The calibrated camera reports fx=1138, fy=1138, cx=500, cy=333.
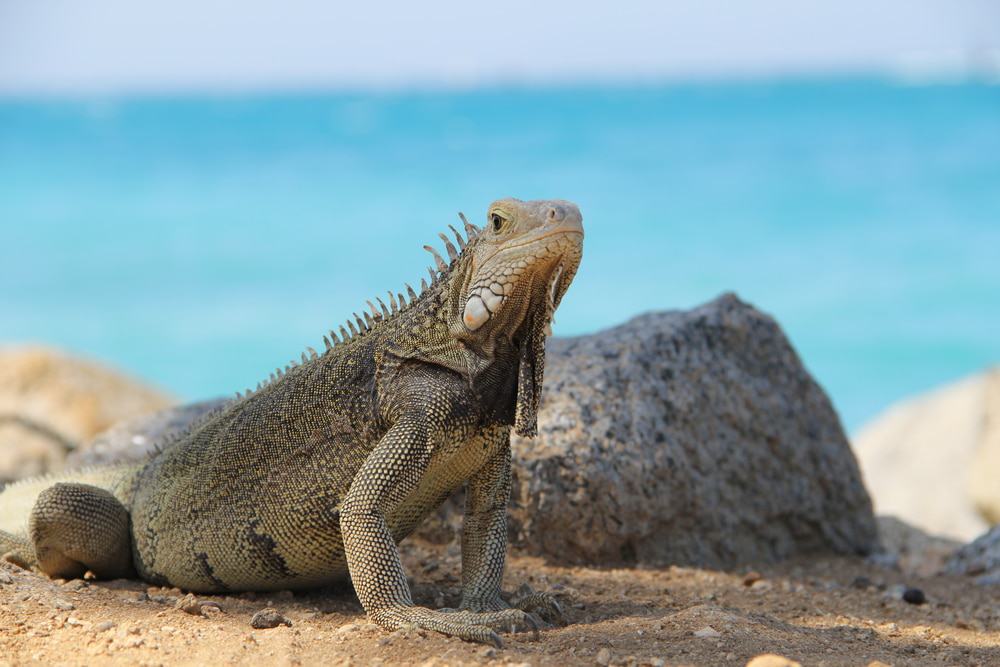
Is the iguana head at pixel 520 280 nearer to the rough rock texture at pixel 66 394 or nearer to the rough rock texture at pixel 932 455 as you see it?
the rough rock texture at pixel 932 455

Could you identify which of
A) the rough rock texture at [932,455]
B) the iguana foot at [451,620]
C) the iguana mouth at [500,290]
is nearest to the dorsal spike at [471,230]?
the iguana mouth at [500,290]

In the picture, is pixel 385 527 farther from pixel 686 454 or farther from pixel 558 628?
pixel 686 454

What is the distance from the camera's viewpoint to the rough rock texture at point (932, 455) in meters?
14.3

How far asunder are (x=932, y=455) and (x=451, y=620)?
1262 cm

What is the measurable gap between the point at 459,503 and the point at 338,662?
2935 mm

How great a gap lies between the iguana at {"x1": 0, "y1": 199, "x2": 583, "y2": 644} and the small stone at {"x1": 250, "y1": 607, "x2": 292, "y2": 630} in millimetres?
444

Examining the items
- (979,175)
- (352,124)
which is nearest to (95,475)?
(979,175)

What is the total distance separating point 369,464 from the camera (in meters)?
5.46

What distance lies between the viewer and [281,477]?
600 centimetres

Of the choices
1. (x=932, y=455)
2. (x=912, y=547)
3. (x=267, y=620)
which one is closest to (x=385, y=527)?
(x=267, y=620)

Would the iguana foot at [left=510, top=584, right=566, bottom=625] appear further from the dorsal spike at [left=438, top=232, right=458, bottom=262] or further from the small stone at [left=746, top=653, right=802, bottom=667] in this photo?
the dorsal spike at [left=438, top=232, right=458, bottom=262]

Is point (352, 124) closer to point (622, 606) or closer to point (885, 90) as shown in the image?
point (885, 90)

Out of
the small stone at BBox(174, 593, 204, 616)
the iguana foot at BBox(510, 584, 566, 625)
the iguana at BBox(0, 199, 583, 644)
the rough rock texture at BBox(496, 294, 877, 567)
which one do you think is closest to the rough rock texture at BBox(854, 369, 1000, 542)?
the rough rock texture at BBox(496, 294, 877, 567)

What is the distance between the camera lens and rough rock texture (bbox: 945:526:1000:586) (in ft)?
27.0
